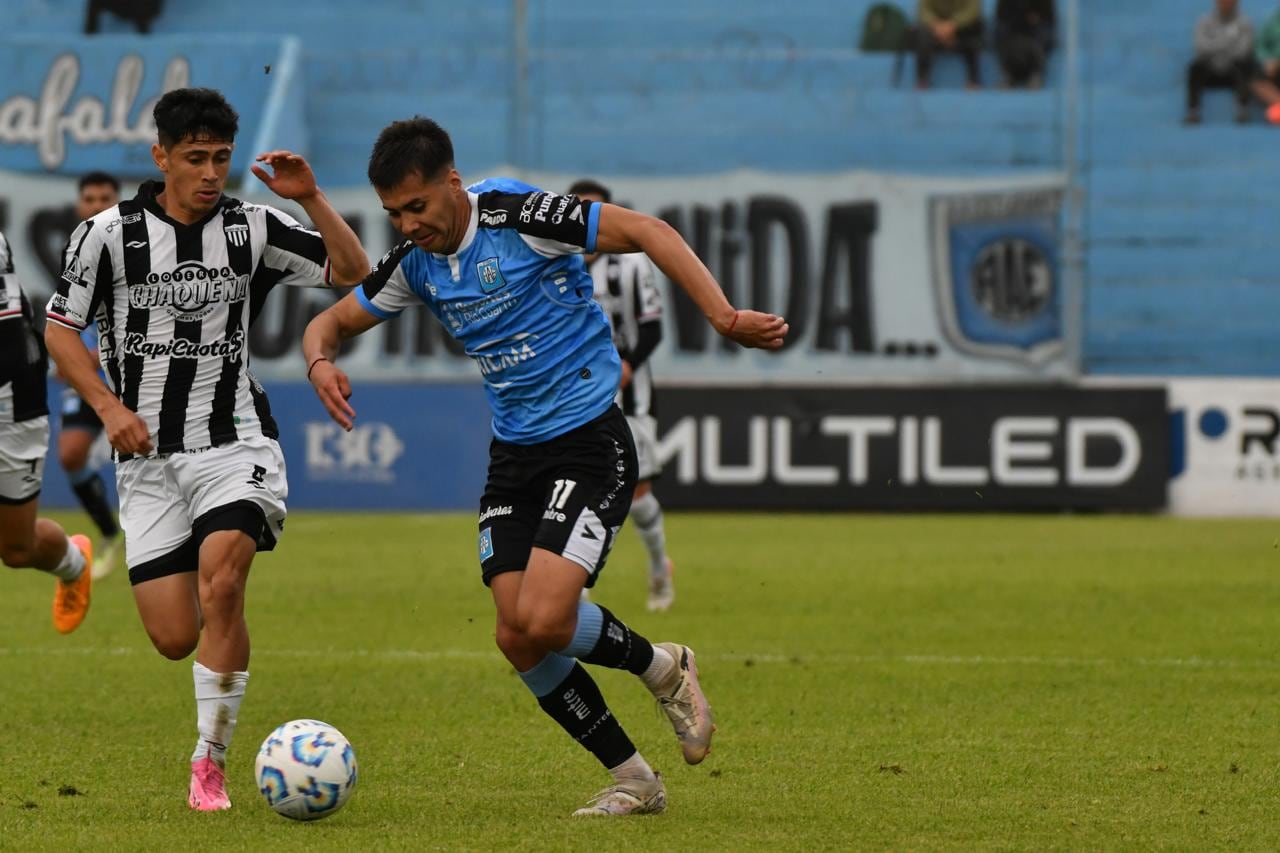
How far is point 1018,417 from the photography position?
58.5ft

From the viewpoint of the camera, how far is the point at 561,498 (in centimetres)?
581

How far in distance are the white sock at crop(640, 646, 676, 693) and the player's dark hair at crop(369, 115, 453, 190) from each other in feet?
5.07

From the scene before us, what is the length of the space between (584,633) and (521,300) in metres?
0.97

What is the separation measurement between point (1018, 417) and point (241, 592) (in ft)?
41.4

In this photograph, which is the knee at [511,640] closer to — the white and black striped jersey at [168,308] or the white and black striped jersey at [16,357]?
the white and black striped jersey at [168,308]

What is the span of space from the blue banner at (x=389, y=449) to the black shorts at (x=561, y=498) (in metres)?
12.2

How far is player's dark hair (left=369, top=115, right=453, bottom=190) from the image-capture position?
5609 mm

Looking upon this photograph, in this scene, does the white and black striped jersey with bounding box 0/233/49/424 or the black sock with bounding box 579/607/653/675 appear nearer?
the black sock with bounding box 579/607/653/675

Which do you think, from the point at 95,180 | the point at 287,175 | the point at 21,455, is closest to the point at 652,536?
the point at 95,180

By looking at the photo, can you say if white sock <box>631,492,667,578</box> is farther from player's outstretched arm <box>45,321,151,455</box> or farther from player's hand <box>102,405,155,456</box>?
player's hand <box>102,405,155,456</box>

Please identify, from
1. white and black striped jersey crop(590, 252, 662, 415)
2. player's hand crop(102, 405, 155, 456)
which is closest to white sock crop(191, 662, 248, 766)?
player's hand crop(102, 405, 155, 456)

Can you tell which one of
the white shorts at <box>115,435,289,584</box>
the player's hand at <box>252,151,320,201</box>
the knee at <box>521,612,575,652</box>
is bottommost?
the knee at <box>521,612,575,652</box>

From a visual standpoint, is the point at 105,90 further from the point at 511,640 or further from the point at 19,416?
the point at 511,640

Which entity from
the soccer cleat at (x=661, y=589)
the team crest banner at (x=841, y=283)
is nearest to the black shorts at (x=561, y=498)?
the soccer cleat at (x=661, y=589)
